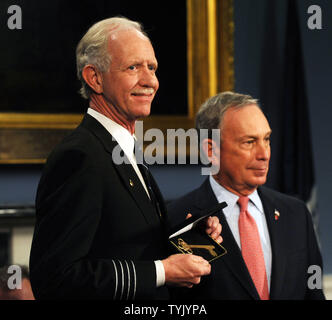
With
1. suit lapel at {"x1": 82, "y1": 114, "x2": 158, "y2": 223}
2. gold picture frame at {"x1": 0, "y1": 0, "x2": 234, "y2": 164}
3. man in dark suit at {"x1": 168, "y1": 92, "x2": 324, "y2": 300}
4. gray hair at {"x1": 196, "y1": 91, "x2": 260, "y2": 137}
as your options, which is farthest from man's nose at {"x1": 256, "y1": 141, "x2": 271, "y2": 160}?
gold picture frame at {"x1": 0, "y1": 0, "x2": 234, "y2": 164}

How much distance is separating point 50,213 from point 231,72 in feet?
9.57

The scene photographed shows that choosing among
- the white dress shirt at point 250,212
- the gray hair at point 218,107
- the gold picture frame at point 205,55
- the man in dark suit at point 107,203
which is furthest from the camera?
the gold picture frame at point 205,55

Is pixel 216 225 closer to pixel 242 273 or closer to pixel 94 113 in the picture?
pixel 242 273

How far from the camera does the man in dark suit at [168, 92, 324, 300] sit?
180cm

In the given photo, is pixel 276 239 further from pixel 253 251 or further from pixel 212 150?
pixel 212 150

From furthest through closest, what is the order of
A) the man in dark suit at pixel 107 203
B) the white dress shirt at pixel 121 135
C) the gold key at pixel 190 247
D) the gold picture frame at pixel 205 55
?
1. the gold picture frame at pixel 205 55
2. the white dress shirt at pixel 121 135
3. the gold key at pixel 190 247
4. the man in dark suit at pixel 107 203

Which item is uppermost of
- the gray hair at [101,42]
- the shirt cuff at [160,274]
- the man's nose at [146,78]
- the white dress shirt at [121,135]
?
the gray hair at [101,42]

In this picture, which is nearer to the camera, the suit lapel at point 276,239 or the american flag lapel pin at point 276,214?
the suit lapel at point 276,239

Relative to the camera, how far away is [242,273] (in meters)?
1.79

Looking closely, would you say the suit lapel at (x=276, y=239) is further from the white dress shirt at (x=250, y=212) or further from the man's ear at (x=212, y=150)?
the man's ear at (x=212, y=150)

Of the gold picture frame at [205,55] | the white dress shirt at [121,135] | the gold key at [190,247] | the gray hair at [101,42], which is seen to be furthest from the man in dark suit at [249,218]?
the gold picture frame at [205,55]

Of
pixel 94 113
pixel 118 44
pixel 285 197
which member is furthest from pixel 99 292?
pixel 285 197

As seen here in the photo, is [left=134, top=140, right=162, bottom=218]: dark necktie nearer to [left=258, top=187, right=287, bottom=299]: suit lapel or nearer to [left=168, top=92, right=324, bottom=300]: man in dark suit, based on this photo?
[left=168, top=92, right=324, bottom=300]: man in dark suit

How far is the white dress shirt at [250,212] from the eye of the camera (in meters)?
1.90
